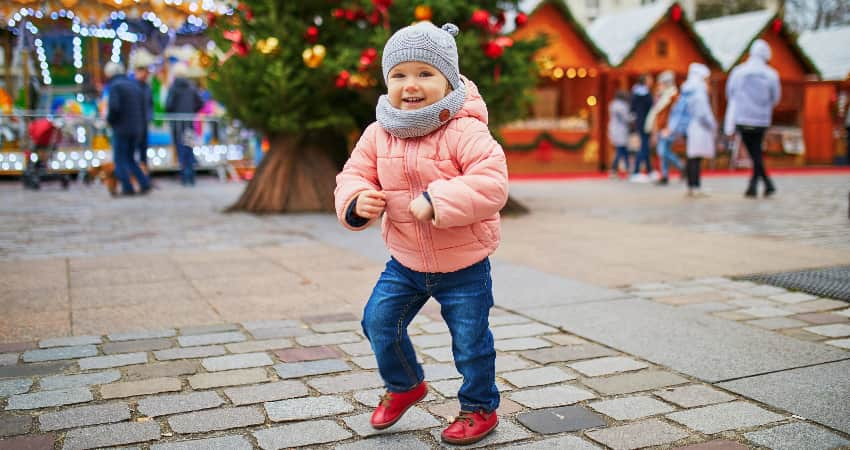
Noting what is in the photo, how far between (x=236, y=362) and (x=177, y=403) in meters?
0.59

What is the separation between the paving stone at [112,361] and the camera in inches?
150

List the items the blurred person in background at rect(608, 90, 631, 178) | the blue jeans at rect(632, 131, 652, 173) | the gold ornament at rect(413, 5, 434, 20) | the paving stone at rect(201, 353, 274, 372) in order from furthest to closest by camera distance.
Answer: the blurred person in background at rect(608, 90, 631, 178) → the blue jeans at rect(632, 131, 652, 173) → the gold ornament at rect(413, 5, 434, 20) → the paving stone at rect(201, 353, 274, 372)

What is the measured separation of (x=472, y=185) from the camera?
107 inches

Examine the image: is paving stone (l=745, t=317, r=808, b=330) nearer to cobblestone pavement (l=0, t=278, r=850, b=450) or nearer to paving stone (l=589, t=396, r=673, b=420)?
cobblestone pavement (l=0, t=278, r=850, b=450)

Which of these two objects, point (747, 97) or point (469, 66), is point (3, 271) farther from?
point (747, 97)

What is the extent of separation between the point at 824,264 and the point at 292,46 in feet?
19.4

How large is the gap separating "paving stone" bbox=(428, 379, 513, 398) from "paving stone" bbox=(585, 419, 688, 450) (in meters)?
0.58

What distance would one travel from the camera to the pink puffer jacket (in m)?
2.79

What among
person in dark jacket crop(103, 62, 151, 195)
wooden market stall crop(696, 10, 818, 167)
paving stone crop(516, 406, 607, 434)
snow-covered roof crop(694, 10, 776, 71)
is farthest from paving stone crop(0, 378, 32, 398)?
wooden market stall crop(696, 10, 818, 167)

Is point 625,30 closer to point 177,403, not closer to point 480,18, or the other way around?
point 480,18

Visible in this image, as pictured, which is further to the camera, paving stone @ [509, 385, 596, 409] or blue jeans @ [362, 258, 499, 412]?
paving stone @ [509, 385, 596, 409]

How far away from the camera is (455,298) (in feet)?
9.61

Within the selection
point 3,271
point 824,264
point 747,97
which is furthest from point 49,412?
point 747,97

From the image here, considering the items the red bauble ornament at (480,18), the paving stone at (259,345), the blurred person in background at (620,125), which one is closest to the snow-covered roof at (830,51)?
the blurred person in background at (620,125)
